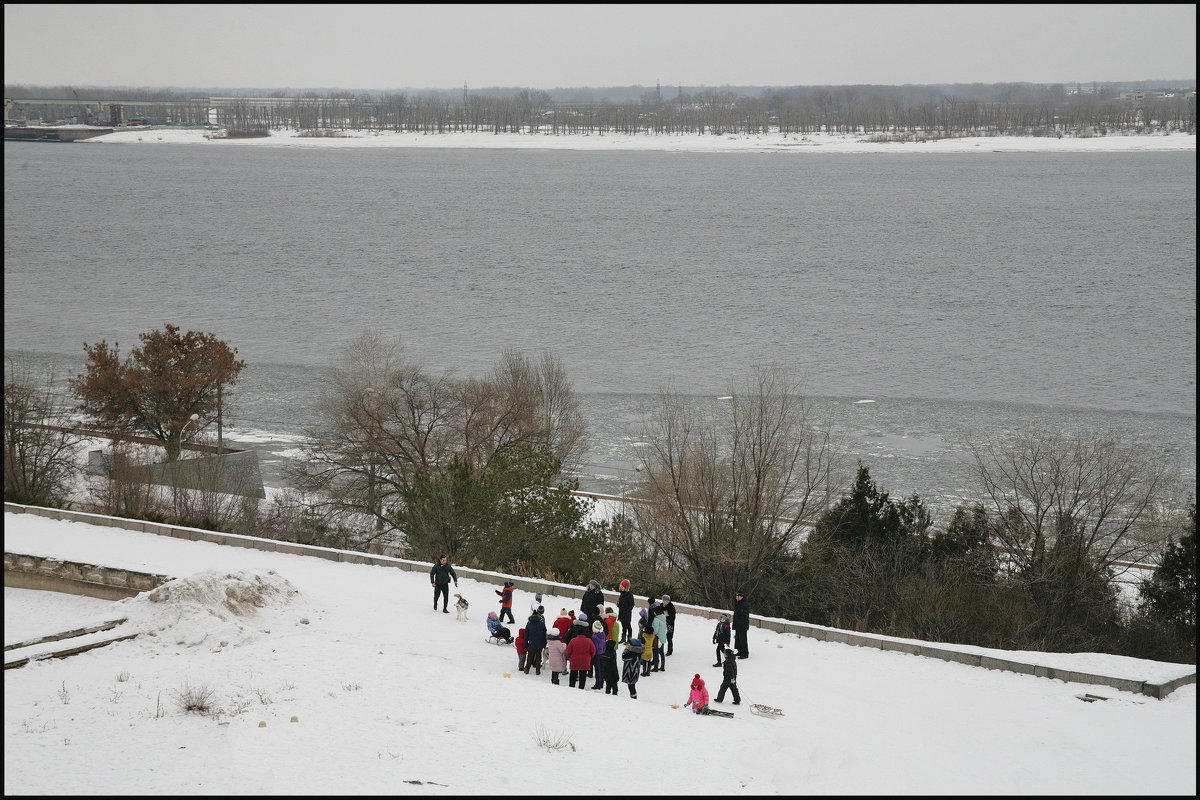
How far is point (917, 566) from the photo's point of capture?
22562mm

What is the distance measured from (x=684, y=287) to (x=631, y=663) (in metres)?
56.5

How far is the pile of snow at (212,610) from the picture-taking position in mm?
14758

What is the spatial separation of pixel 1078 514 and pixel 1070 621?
11.6 ft

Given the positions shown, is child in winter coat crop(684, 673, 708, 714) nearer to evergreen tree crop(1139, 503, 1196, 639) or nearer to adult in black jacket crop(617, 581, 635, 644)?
adult in black jacket crop(617, 581, 635, 644)

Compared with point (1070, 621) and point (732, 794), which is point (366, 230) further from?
point (732, 794)

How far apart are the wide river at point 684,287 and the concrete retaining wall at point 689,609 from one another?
11134 millimetres

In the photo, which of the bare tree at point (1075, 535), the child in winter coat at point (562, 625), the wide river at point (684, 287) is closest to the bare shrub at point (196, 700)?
the child in winter coat at point (562, 625)

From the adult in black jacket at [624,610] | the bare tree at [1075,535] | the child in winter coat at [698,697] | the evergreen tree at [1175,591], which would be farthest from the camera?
the bare tree at [1075,535]

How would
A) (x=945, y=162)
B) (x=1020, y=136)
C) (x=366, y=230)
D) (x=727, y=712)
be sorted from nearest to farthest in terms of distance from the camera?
(x=727, y=712) → (x=366, y=230) → (x=945, y=162) → (x=1020, y=136)

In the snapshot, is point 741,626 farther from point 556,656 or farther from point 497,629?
point 497,629

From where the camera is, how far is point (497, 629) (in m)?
15.3

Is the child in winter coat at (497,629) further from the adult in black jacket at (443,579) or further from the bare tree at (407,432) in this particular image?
the bare tree at (407,432)

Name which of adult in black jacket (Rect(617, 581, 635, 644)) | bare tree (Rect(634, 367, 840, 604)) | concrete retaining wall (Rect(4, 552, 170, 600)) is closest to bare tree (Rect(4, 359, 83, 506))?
concrete retaining wall (Rect(4, 552, 170, 600))

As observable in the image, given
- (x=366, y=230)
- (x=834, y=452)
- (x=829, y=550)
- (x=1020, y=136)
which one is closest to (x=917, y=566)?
(x=829, y=550)
